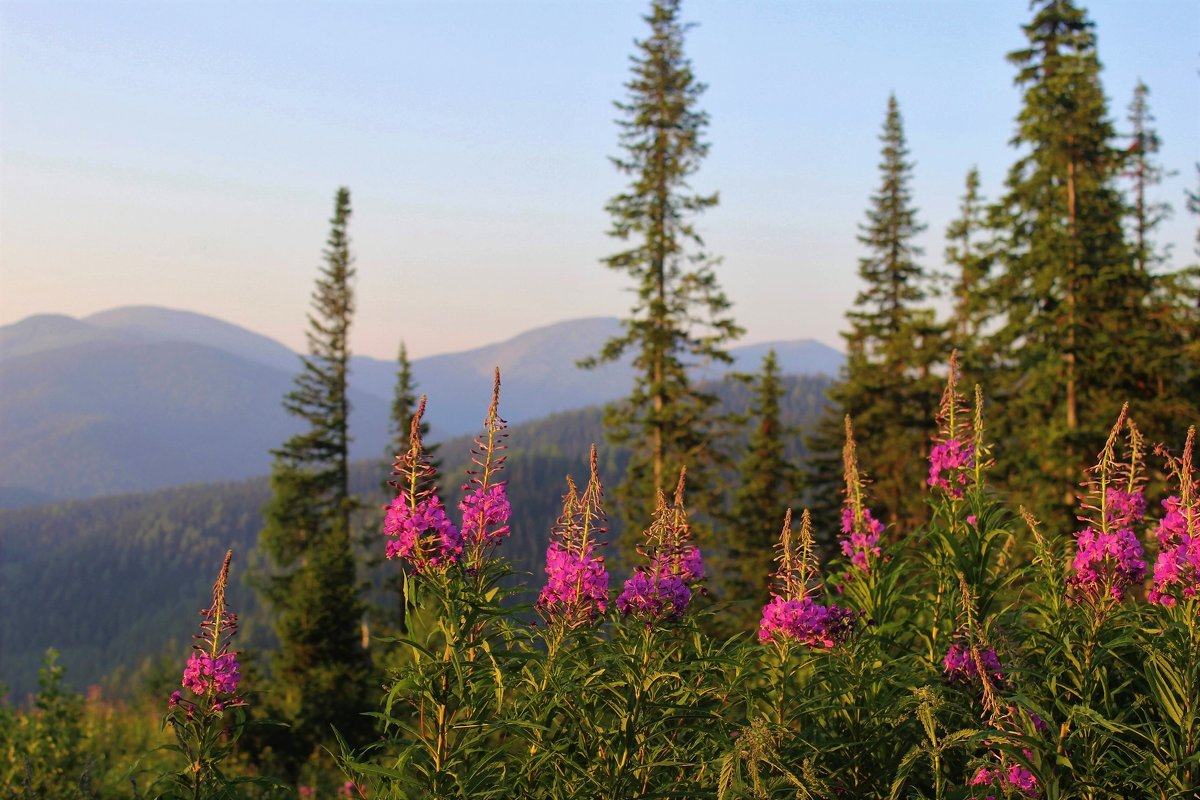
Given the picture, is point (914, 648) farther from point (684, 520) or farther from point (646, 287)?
point (646, 287)

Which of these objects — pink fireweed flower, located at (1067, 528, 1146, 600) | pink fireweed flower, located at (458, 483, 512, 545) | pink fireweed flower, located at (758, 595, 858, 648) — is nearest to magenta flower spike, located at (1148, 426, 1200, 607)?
pink fireweed flower, located at (1067, 528, 1146, 600)

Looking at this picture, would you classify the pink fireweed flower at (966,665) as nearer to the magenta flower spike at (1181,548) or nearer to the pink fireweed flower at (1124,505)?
the magenta flower spike at (1181,548)

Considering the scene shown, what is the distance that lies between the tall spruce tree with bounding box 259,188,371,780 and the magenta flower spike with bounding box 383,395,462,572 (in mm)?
20022

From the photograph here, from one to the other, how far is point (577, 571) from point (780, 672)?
1.14m

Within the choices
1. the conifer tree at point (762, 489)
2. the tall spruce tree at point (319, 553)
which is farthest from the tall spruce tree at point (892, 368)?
the tall spruce tree at point (319, 553)

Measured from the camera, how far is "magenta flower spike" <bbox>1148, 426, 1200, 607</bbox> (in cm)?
396

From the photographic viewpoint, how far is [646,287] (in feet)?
90.8

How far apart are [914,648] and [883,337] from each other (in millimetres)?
35986

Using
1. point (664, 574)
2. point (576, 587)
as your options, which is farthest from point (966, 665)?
point (576, 587)

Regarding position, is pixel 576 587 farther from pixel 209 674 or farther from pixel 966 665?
pixel 966 665

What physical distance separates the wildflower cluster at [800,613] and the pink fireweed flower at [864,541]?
0.62m

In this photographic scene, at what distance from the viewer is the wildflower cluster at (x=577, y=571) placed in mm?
3844

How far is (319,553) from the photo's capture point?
2753 cm

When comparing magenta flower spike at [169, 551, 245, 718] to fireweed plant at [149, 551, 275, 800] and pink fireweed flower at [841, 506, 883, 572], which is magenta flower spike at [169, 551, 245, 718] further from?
pink fireweed flower at [841, 506, 883, 572]
